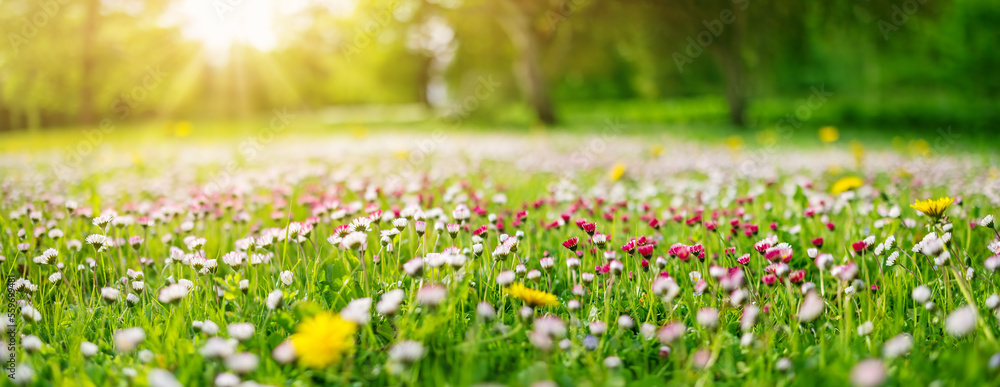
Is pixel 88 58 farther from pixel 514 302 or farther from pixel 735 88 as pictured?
pixel 514 302

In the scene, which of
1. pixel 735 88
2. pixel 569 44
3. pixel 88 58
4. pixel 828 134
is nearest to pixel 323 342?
pixel 828 134

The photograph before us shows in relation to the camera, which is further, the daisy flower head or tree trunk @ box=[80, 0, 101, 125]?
tree trunk @ box=[80, 0, 101, 125]

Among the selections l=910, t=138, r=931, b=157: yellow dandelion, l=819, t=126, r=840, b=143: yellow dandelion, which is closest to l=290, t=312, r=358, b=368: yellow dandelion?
l=910, t=138, r=931, b=157: yellow dandelion

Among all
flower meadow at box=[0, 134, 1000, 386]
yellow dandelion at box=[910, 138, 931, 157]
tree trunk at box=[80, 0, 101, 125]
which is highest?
tree trunk at box=[80, 0, 101, 125]

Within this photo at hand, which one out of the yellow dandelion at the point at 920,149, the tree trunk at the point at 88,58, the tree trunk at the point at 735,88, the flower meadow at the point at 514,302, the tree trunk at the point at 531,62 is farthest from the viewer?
the tree trunk at the point at 88,58

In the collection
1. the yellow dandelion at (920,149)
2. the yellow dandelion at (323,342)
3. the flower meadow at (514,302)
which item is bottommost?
the yellow dandelion at (920,149)

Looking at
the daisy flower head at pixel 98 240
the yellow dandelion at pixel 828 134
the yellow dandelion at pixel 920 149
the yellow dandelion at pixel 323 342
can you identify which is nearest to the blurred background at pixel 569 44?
the daisy flower head at pixel 98 240

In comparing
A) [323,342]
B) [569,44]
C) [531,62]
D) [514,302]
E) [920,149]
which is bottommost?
[920,149]

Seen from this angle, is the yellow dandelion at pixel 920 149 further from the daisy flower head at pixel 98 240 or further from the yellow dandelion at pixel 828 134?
the daisy flower head at pixel 98 240

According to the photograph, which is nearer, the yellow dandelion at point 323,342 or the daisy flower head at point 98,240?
the yellow dandelion at point 323,342

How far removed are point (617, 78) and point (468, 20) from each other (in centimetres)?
3142

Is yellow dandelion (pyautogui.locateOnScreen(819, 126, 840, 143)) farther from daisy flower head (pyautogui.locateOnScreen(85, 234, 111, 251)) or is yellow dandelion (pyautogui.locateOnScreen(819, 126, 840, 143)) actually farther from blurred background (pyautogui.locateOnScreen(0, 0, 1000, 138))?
daisy flower head (pyautogui.locateOnScreen(85, 234, 111, 251))

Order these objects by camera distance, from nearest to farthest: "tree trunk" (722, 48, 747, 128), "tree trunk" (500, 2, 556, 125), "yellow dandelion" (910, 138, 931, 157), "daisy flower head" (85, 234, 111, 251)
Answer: "daisy flower head" (85, 234, 111, 251) → "yellow dandelion" (910, 138, 931, 157) → "tree trunk" (722, 48, 747, 128) → "tree trunk" (500, 2, 556, 125)

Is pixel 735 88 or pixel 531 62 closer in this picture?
pixel 735 88
